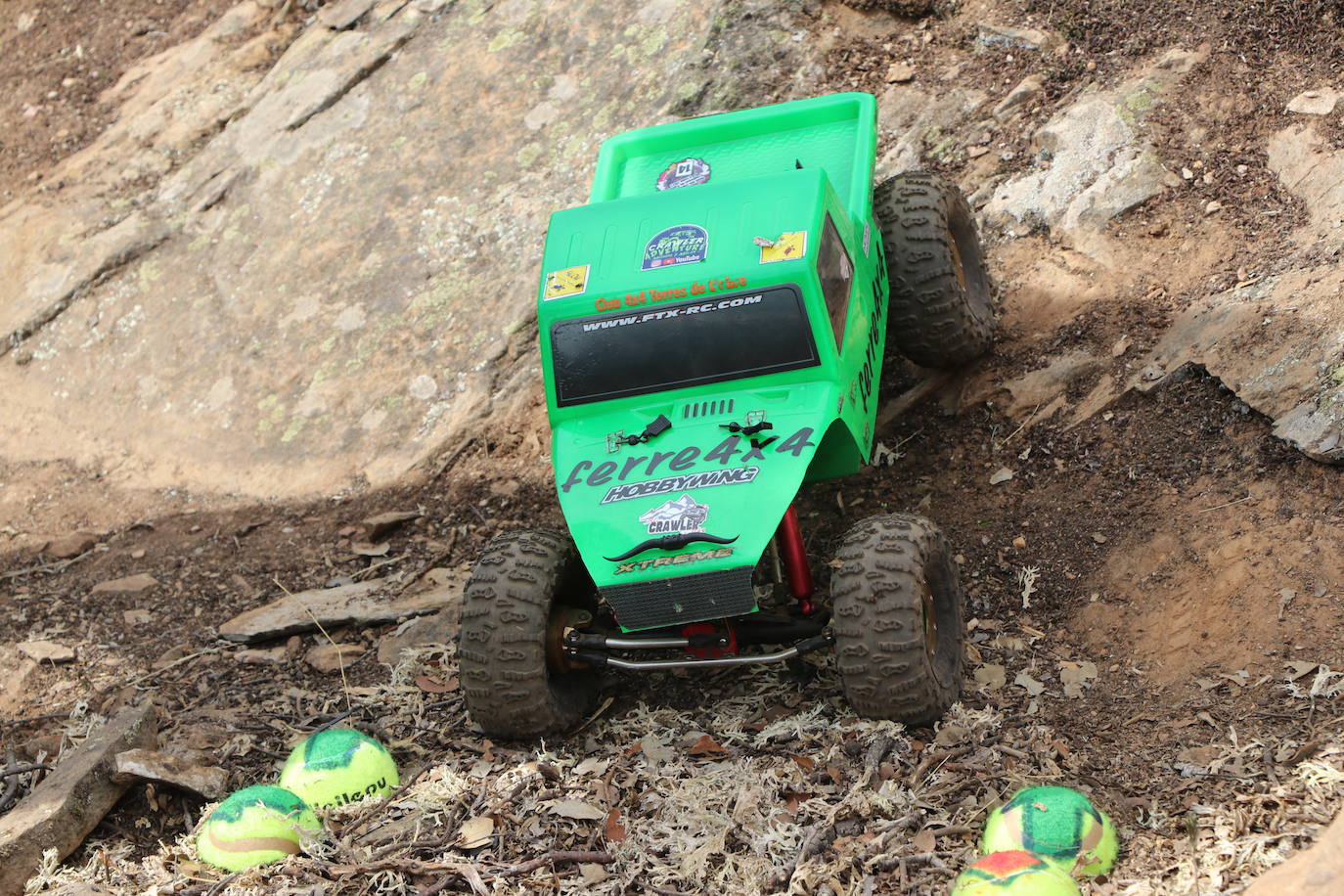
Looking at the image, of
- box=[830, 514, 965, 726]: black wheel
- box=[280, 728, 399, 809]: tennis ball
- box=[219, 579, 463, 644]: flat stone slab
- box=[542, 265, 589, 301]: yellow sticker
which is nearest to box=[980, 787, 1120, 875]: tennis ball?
box=[830, 514, 965, 726]: black wheel

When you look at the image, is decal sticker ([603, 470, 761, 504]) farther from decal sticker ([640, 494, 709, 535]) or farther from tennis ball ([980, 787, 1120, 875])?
tennis ball ([980, 787, 1120, 875])

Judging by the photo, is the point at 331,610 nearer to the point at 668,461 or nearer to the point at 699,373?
→ the point at 668,461

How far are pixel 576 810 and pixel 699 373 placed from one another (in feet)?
6.19

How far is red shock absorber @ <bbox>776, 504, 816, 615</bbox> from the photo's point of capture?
17.6 ft

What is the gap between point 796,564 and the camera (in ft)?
17.6

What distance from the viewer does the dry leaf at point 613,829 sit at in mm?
4691

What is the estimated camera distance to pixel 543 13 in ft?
30.8

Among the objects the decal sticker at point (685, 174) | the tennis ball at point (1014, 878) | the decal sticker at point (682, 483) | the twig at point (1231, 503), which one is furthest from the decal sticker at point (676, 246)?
the tennis ball at point (1014, 878)

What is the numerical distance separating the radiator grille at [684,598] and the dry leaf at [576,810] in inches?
26.9

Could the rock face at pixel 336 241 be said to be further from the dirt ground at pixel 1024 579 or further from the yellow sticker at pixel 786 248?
the yellow sticker at pixel 786 248

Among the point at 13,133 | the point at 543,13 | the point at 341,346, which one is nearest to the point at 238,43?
the point at 13,133

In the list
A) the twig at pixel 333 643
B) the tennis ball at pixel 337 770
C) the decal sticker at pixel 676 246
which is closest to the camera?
the tennis ball at pixel 337 770

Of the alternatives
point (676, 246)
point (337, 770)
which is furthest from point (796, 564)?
point (337, 770)

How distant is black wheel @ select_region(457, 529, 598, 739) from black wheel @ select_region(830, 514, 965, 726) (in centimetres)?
114
